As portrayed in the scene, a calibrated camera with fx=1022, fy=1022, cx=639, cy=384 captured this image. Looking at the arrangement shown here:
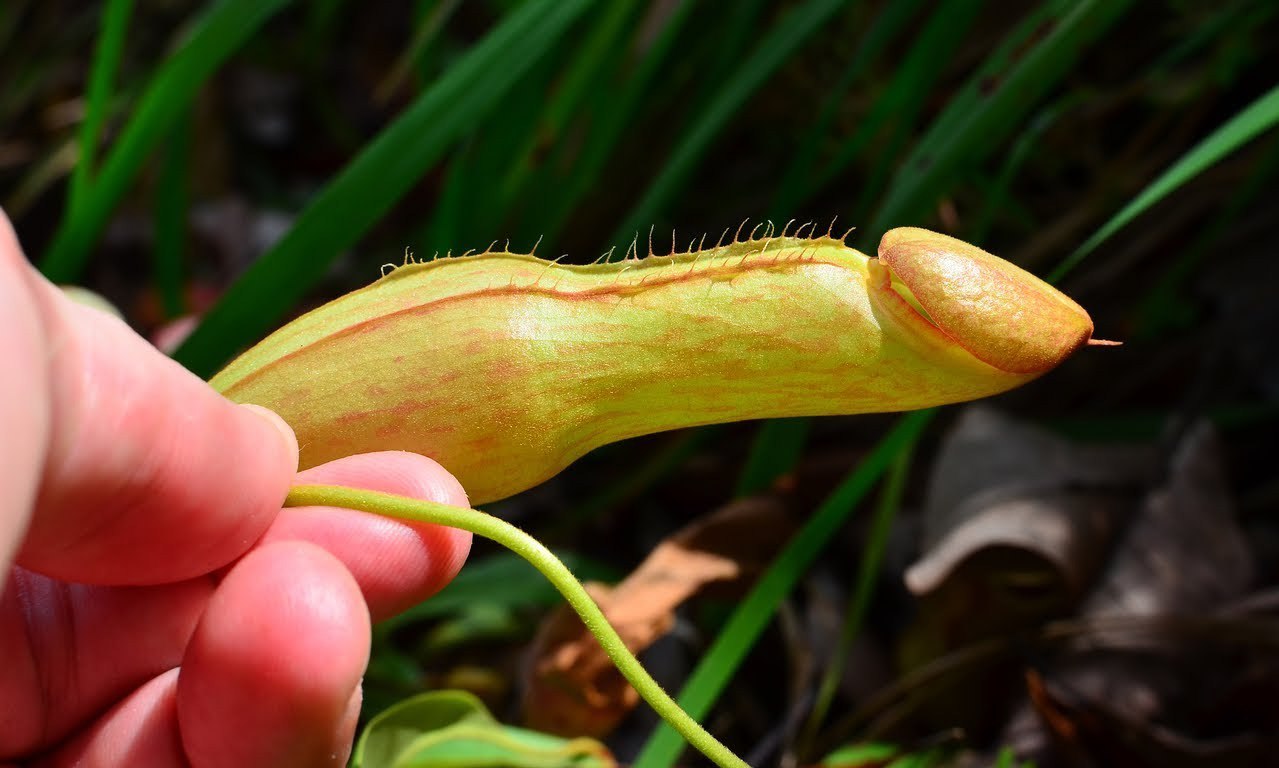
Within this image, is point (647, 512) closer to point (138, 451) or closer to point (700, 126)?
point (700, 126)

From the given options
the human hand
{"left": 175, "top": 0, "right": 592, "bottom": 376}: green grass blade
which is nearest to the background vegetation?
{"left": 175, "top": 0, "right": 592, "bottom": 376}: green grass blade

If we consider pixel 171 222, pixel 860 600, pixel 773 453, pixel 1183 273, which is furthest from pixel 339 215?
pixel 1183 273

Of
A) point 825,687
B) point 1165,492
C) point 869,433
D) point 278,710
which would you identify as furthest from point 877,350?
point 869,433

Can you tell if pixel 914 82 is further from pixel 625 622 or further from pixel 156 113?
pixel 156 113

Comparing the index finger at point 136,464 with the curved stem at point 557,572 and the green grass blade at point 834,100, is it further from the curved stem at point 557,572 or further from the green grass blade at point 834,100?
the green grass blade at point 834,100

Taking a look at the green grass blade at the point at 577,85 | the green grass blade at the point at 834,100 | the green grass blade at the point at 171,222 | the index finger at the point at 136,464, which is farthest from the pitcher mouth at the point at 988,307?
the green grass blade at the point at 171,222

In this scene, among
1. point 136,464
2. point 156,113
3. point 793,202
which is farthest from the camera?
point 793,202

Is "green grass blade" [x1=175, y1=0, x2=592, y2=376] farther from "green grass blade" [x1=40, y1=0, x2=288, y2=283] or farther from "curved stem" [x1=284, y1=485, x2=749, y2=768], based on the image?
"curved stem" [x1=284, y1=485, x2=749, y2=768]
